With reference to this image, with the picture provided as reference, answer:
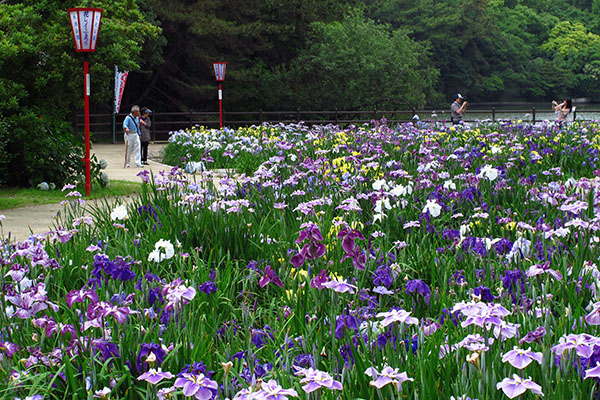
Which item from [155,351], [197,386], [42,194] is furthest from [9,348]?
[42,194]

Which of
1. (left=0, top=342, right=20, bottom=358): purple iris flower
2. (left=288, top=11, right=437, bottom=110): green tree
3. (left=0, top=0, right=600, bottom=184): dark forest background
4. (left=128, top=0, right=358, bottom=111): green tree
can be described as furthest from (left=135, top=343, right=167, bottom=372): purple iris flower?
(left=288, top=11, right=437, bottom=110): green tree

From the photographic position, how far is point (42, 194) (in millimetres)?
10734

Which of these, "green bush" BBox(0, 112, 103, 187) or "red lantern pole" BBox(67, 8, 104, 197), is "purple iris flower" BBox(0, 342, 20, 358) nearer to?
"red lantern pole" BBox(67, 8, 104, 197)

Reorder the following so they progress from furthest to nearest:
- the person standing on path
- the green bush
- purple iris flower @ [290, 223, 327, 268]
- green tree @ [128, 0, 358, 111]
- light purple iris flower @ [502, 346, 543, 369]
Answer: green tree @ [128, 0, 358, 111] < the person standing on path < the green bush < purple iris flower @ [290, 223, 327, 268] < light purple iris flower @ [502, 346, 543, 369]

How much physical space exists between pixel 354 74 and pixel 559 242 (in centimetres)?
2863

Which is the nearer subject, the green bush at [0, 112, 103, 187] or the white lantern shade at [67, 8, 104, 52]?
the white lantern shade at [67, 8, 104, 52]

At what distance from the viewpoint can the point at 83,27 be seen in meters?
10.0

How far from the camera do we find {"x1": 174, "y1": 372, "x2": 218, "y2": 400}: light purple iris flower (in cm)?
197

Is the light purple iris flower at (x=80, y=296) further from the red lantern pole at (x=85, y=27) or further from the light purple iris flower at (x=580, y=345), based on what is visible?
the red lantern pole at (x=85, y=27)

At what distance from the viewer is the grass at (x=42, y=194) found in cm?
970

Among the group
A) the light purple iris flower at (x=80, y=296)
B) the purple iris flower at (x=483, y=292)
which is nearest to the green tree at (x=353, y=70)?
the purple iris flower at (x=483, y=292)

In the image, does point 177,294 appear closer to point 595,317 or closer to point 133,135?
point 595,317

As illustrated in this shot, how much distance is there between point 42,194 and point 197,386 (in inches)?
374

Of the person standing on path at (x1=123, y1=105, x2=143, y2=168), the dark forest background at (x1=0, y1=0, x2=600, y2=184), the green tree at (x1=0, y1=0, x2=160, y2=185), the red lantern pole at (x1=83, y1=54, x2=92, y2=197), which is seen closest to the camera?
the red lantern pole at (x1=83, y1=54, x2=92, y2=197)
